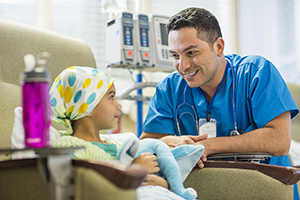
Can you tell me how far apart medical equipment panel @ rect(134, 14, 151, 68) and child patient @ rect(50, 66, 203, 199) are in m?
1.37

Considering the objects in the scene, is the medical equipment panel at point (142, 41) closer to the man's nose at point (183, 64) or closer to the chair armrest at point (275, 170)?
the man's nose at point (183, 64)

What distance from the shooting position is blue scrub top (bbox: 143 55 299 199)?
144 cm

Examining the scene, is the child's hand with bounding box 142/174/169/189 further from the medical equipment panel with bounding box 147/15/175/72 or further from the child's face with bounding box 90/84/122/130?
the medical equipment panel with bounding box 147/15/175/72

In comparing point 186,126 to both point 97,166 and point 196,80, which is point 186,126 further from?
point 97,166

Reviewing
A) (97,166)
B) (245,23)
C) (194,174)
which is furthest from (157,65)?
(97,166)

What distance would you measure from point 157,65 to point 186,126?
108 centimetres

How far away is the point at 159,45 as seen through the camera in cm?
262

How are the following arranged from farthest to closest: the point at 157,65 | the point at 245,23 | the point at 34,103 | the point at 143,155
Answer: the point at 245,23
the point at 157,65
the point at 143,155
the point at 34,103

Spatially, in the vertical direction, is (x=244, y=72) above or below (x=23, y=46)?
below

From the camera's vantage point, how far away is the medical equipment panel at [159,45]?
102 inches

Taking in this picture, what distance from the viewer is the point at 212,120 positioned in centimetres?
153

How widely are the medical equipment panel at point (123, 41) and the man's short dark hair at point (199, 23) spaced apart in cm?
86

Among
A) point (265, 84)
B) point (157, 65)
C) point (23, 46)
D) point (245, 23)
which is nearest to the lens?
point (23, 46)

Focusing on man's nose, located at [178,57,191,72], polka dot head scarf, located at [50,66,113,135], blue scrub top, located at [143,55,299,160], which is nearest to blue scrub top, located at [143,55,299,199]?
blue scrub top, located at [143,55,299,160]
